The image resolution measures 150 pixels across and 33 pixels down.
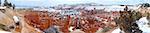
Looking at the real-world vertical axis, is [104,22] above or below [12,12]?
below

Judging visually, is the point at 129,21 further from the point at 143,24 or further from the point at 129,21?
the point at 143,24

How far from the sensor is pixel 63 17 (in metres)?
4.85

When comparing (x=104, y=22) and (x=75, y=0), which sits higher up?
(x=75, y=0)

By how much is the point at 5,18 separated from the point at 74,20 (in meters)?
0.93

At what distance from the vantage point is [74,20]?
4832 mm

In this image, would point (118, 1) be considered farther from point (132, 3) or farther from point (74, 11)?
point (74, 11)

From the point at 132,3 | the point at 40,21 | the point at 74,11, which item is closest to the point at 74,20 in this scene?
the point at 74,11

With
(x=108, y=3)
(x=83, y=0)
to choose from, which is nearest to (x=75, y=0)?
(x=83, y=0)

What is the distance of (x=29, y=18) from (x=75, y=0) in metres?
0.67

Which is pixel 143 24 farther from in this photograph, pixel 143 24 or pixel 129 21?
pixel 129 21

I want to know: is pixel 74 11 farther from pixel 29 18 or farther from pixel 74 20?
pixel 29 18

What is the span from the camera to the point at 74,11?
15.8 feet

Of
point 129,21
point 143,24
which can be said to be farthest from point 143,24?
point 129,21

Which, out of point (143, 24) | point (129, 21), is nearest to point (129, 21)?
point (129, 21)
